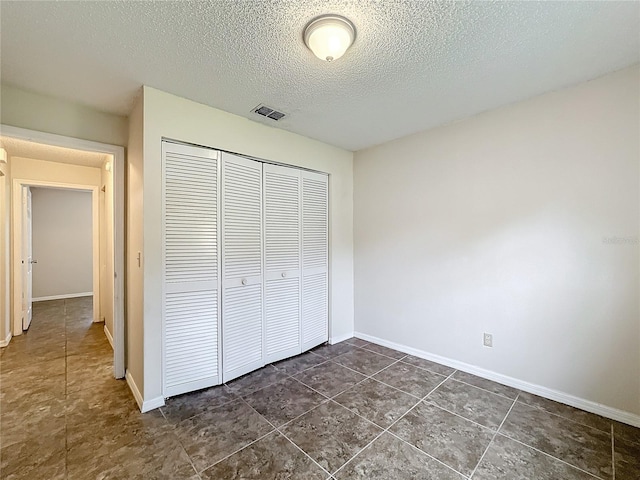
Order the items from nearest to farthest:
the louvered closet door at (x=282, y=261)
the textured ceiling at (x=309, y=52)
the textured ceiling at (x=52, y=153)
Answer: the textured ceiling at (x=309, y=52), the louvered closet door at (x=282, y=261), the textured ceiling at (x=52, y=153)

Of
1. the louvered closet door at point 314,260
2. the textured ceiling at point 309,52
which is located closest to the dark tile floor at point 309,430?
the louvered closet door at point 314,260

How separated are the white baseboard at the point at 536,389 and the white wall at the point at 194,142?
110cm

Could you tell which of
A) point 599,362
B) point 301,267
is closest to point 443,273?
point 599,362

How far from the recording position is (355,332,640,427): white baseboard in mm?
1950

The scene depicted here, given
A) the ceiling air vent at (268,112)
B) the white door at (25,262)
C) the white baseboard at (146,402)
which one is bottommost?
the white baseboard at (146,402)

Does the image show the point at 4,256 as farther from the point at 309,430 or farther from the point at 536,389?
the point at 536,389

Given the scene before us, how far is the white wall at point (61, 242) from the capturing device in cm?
582

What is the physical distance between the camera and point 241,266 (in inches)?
104

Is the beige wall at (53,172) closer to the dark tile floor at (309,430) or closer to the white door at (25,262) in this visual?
the white door at (25,262)

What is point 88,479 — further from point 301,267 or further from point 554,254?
point 554,254

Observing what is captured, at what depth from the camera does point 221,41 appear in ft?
5.41

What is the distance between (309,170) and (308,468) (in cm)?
271

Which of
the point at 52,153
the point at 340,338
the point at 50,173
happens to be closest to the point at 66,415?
the point at 340,338

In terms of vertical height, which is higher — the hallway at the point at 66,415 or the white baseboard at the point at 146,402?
the white baseboard at the point at 146,402
